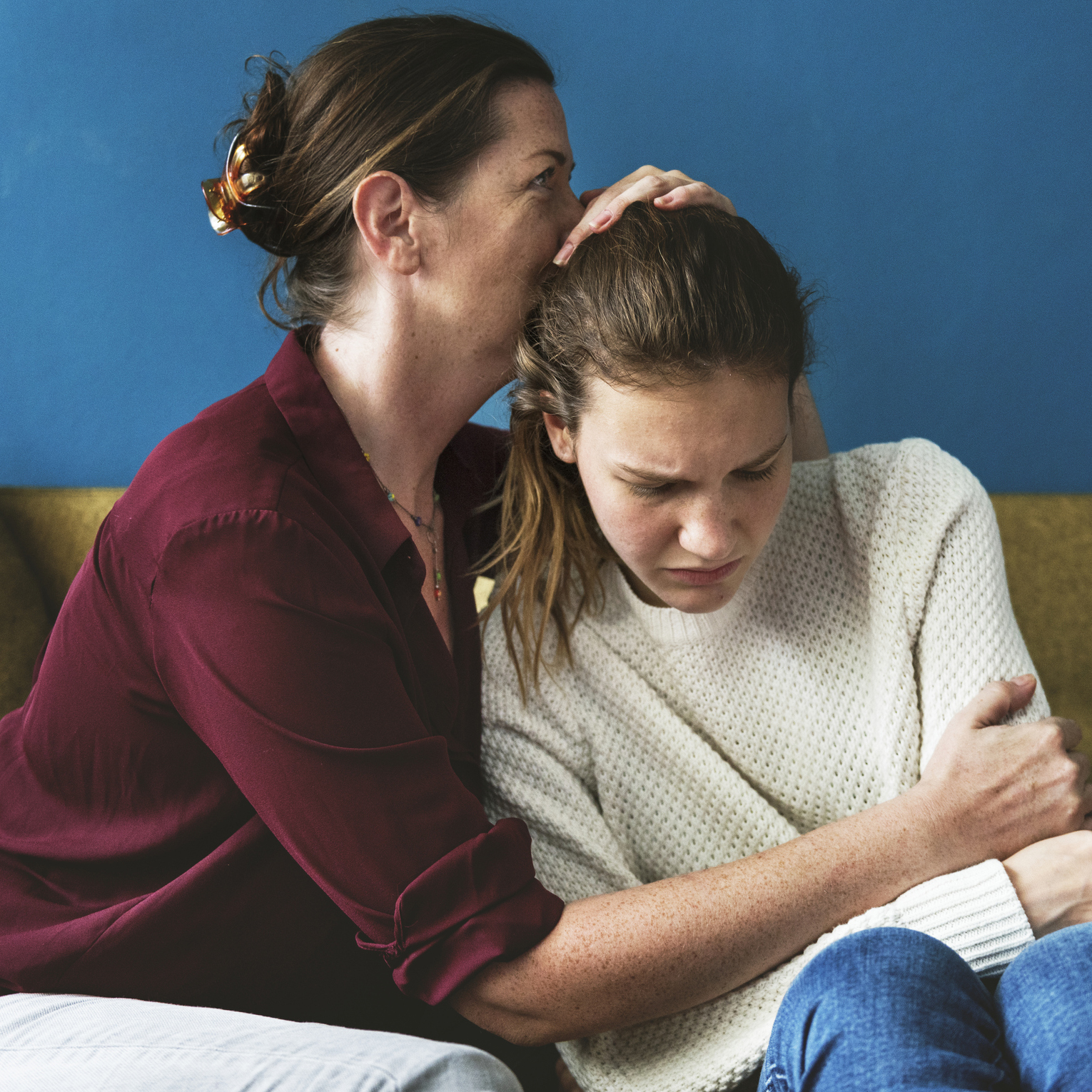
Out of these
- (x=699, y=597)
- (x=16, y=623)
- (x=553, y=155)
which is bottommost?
(x=16, y=623)

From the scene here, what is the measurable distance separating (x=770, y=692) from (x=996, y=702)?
25 cm

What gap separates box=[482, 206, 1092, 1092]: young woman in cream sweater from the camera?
2.51ft

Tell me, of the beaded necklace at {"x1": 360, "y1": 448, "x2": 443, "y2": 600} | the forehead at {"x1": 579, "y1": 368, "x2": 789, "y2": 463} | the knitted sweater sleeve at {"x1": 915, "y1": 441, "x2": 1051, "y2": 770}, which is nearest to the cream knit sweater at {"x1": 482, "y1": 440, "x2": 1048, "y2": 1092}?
the knitted sweater sleeve at {"x1": 915, "y1": 441, "x2": 1051, "y2": 770}

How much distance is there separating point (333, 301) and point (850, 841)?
2.64 ft

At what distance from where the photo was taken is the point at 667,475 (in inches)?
36.8

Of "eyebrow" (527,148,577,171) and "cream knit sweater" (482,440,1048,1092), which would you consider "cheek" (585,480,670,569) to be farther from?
"eyebrow" (527,148,577,171)

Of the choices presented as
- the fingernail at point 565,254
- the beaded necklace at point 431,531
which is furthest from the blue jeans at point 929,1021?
the fingernail at point 565,254

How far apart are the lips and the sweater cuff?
36 cm

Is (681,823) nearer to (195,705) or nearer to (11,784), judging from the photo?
(195,705)

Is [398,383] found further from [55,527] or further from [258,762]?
[55,527]

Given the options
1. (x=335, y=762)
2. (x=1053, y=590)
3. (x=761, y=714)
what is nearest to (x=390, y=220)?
(x=335, y=762)

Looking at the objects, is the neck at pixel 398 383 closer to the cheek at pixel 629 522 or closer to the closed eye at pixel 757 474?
the cheek at pixel 629 522

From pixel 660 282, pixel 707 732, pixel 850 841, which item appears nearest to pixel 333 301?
pixel 660 282

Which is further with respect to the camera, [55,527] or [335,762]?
[55,527]
